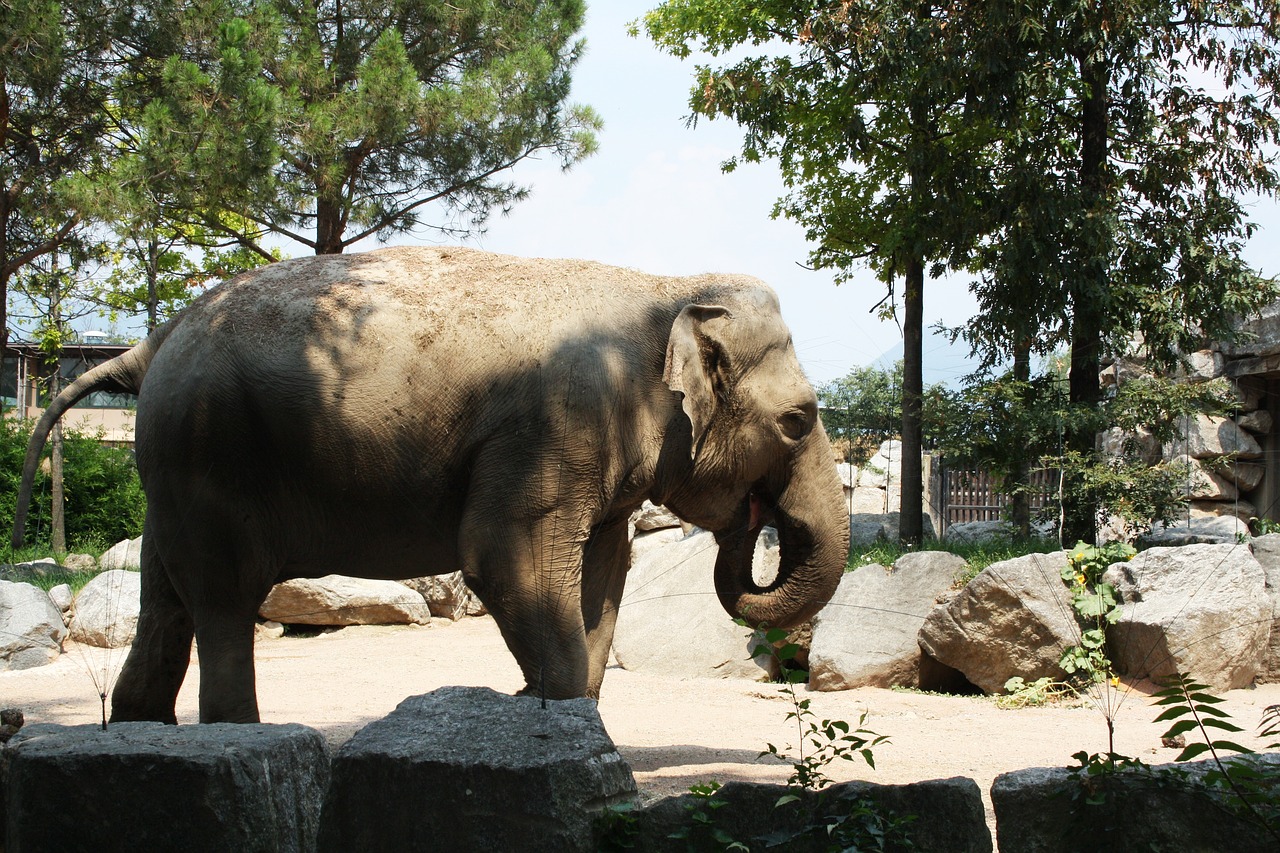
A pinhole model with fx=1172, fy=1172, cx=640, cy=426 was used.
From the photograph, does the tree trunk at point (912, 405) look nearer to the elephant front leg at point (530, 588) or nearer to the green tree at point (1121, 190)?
the green tree at point (1121, 190)

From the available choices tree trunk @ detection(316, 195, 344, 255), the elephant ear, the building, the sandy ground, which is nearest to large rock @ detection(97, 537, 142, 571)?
the sandy ground

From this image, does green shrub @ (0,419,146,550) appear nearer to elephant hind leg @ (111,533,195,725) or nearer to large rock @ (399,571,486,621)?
large rock @ (399,571,486,621)

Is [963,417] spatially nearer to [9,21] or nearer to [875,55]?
[875,55]

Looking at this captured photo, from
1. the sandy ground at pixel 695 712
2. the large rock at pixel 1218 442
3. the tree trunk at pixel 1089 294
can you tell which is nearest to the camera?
the sandy ground at pixel 695 712

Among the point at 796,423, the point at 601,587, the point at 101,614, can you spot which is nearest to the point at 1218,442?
the point at 796,423

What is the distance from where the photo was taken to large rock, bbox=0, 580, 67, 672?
11.5 meters

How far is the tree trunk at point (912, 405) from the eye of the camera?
1507 cm

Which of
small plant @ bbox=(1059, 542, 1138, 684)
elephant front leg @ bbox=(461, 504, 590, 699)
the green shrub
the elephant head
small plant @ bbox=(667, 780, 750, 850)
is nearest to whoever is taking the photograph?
small plant @ bbox=(667, 780, 750, 850)

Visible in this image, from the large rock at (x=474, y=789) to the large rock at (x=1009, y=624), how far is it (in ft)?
22.7

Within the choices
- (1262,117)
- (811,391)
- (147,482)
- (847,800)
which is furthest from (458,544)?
(1262,117)

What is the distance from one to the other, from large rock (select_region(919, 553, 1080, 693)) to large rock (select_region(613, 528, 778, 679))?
70.5 inches

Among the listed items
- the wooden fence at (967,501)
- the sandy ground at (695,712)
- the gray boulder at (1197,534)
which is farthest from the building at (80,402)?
the gray boulder at (1197,534)

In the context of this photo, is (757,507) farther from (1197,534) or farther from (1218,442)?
(1218,442)

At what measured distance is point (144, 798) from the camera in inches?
112
